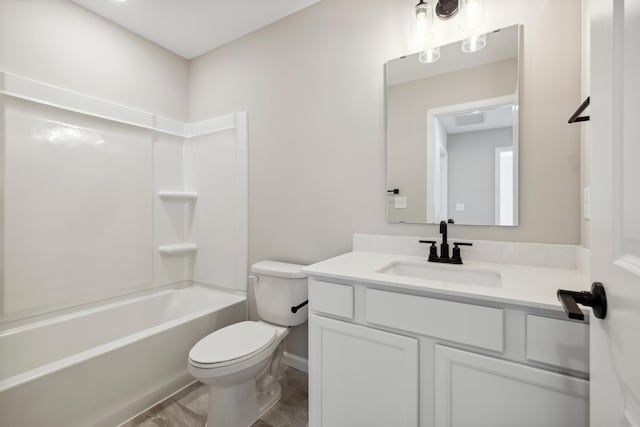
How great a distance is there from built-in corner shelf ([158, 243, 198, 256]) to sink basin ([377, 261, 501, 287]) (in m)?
1.84

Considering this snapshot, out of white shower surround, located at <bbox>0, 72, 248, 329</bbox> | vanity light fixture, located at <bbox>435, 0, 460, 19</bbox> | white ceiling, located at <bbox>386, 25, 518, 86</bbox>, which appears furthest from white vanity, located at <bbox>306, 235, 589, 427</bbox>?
white shower surround, located at <bbox>0, 72, 248, 329</bbox>

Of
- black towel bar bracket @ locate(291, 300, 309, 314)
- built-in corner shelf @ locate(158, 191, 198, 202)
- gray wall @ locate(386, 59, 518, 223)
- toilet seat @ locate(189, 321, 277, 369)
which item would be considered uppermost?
gray wall @ locate(386, 59, 518, 223)

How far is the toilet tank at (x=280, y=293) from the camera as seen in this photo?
1754 millimetres

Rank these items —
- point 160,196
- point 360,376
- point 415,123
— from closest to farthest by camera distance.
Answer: point 360,376, point 415,123, point 160,196

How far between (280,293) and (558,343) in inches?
53.3

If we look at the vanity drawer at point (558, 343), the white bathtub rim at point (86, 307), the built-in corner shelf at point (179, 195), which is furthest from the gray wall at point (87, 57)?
the vanity drawer at point (558, 343)

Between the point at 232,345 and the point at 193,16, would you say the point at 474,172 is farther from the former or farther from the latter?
the point at 193,16

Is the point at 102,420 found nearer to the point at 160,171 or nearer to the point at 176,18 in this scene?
the point at 160,171

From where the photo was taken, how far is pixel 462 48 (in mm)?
1434

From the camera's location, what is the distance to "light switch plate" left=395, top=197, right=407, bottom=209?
5.32 feet

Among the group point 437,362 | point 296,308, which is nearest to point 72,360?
point 296,308

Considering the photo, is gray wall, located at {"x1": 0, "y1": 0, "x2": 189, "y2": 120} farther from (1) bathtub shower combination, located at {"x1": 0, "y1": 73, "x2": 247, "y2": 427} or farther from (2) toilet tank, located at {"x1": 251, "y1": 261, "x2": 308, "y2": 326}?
(2) toilet tank, located at {"x1": 251, "y1": 261, "x2": 308, "y2": 326}

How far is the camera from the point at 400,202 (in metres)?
1.63

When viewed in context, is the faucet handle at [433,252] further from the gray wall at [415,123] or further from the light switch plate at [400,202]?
the light switch plate at [400,202]
